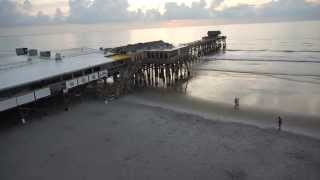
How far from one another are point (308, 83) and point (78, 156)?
28402 millimetres

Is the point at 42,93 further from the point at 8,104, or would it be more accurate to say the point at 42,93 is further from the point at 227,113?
the point at 227,113

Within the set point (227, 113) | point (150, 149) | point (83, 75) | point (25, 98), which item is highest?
point (83, 75)

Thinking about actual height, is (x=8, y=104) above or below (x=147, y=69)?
below

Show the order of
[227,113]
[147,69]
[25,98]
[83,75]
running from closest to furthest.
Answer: [25,98]
[227,113]
[83,75]
[147,69]

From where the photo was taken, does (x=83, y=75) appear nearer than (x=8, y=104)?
No

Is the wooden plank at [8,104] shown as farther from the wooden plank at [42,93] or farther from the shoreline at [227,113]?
the shoreline at [227,113]

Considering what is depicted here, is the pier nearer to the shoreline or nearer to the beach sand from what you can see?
the beach sand

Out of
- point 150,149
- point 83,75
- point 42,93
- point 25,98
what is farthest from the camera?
point 83,75

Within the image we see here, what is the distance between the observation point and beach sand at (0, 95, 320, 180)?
15.8 m

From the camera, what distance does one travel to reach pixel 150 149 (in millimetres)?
18297

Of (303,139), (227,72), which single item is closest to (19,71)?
(303,139)

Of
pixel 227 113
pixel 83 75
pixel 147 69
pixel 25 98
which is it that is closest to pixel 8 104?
pixel 25 98

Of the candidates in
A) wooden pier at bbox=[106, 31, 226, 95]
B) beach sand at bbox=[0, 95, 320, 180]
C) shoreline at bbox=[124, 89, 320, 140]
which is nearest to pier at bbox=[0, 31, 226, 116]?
wooden pier at bbox=[106, 31, 226, 95]

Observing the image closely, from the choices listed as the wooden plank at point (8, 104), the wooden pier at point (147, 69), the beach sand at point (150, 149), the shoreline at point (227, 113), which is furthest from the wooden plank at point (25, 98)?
the shoreline at point (227, 113)
